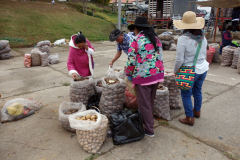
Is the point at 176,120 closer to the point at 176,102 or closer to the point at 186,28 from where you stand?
the point at 176,102

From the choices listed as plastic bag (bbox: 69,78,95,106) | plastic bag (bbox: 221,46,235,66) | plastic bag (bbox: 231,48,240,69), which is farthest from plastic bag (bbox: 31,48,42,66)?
plastic bag (bbox: 231,48,240,69)

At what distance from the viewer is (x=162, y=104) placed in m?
3.17

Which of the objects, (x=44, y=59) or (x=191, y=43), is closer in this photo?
(x=191, y=43)

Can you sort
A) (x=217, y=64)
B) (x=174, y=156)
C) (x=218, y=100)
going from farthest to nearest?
(x=217, y=64), (x=218, y=100), (x=174, y=156)

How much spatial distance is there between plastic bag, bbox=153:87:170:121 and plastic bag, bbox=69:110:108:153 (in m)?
1.10

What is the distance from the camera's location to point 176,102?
142 inches

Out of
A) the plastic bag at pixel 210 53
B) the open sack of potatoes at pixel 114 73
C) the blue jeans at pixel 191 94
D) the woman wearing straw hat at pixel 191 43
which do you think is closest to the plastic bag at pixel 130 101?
the open sack of potatoes at pixel 114 73

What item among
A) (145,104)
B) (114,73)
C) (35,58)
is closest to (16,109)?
(114,73)

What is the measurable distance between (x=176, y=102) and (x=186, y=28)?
153 cm

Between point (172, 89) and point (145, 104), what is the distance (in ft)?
3.74

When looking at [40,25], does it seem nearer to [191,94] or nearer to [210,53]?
[210,53]

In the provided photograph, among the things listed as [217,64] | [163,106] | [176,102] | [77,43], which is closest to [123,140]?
[163,106]

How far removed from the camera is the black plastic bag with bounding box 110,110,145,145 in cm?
256

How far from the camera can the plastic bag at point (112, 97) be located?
3.02 meters
